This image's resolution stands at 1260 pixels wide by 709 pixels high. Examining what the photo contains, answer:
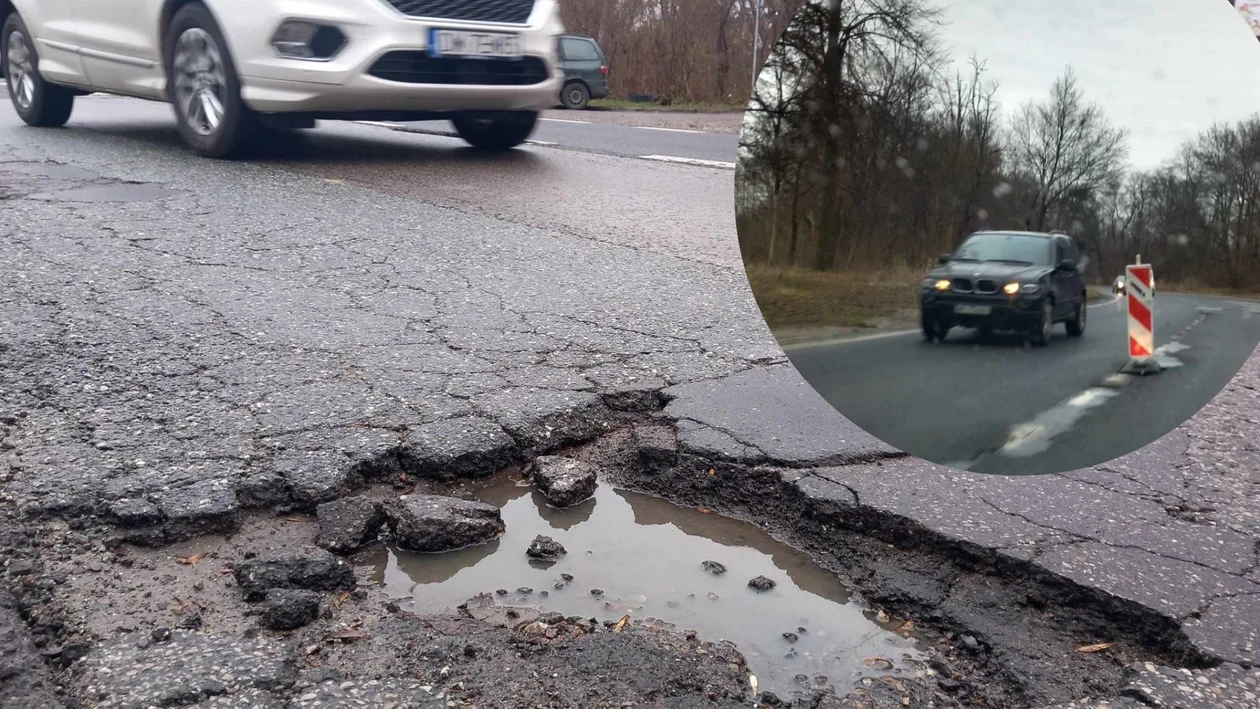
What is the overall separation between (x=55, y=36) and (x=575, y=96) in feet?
31.7

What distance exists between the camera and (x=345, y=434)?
2.83 meters

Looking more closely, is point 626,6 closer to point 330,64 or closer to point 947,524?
point 330,64

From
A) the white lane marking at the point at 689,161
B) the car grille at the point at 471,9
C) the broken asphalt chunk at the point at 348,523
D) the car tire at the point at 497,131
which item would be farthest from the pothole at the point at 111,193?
the white lane marking at the point at 689,161

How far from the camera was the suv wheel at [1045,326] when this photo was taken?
5.74 feet

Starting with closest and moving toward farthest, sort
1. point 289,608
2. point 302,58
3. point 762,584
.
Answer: point 289,608
point 762,584
point 302,58

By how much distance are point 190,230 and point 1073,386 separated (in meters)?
4.33

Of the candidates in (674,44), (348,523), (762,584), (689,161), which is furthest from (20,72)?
(674,44)

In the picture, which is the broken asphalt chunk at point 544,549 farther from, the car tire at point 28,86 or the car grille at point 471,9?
the car tire at point 28,86

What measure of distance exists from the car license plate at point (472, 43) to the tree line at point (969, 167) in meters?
5.08

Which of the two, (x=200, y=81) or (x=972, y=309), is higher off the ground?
(x=200, y=81)

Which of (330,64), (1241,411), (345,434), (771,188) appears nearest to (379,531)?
(345,434)

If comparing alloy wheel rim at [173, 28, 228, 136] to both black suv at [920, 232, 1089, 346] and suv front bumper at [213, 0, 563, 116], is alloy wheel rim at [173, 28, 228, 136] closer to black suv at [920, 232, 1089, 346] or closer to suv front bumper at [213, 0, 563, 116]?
suv front bumper at [213, 0, 563, 116]

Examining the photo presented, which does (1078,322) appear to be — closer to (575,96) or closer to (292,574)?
(292,574)

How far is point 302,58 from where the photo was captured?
6266 millimetres
